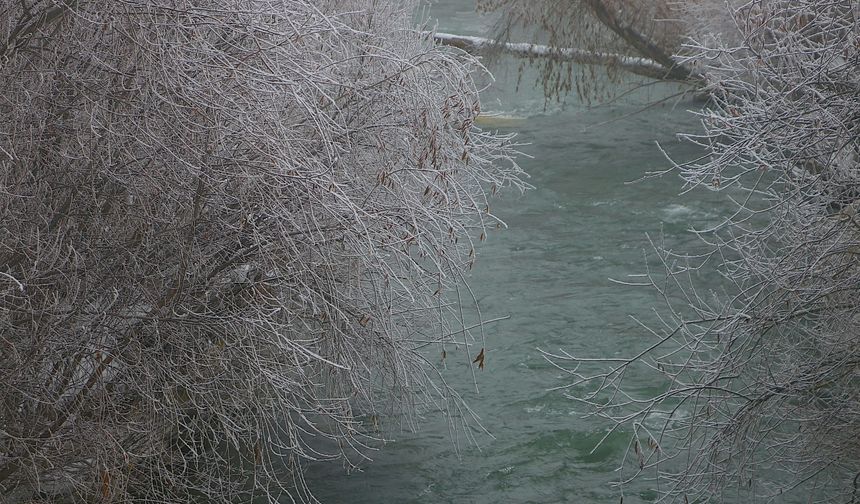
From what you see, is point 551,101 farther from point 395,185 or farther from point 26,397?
point 26,397

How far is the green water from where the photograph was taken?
9438 millimetres

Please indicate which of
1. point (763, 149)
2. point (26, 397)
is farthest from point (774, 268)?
point (26, 397)

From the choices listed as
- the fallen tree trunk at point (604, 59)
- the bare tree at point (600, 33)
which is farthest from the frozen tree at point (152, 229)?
the fallen tree trunk at point (604, 59)

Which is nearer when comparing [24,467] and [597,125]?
[24,467]

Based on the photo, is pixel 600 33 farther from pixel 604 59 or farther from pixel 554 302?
pixel 554 302

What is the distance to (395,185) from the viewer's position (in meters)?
7.95

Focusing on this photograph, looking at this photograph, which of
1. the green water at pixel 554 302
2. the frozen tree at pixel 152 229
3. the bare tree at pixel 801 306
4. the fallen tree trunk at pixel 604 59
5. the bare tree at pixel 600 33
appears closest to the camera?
the frozen tree at pixel 152 229

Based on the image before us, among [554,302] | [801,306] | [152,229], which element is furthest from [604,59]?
[152,229]

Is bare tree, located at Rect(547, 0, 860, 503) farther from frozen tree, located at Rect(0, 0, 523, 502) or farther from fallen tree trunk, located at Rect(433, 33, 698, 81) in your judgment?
fallen tree trunk, located at Rect(433, 33, 698, 81)

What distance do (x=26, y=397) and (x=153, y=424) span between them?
79 centimetres

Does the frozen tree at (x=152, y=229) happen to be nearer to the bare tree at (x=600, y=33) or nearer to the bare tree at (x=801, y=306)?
the bare tree at (x=801, y=306)

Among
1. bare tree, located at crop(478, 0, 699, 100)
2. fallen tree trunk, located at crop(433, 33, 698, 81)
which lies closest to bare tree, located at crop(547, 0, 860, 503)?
bare tree, located at crop(478, 0, 699, 100)

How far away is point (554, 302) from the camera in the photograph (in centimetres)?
1363

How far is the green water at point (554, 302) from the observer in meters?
9.44
